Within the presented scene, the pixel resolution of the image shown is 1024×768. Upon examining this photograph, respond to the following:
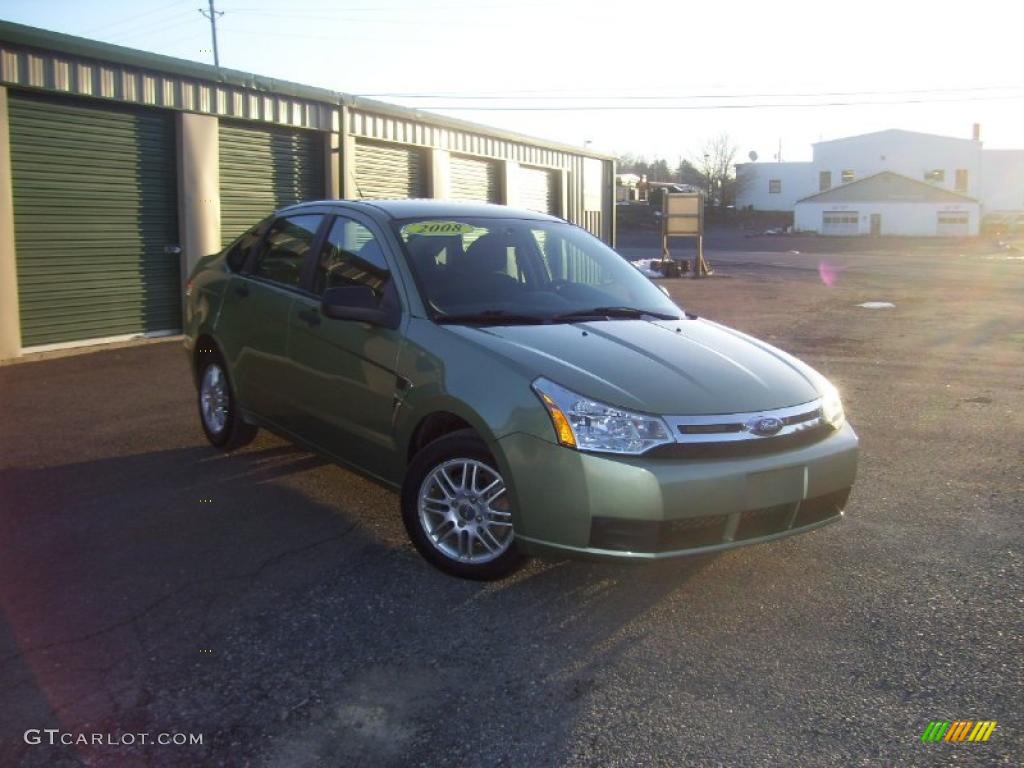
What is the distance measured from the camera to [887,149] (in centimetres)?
7969

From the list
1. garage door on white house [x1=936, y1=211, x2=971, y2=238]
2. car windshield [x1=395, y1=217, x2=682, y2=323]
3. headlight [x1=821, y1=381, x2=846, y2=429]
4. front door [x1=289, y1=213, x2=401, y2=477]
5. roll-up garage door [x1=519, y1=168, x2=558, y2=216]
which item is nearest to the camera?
headlight [x1=821, y1=381, x2=846, y2=429]

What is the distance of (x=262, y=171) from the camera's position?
14.3 meters

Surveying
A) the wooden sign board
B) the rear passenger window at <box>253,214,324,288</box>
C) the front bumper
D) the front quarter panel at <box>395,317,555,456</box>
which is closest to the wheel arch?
the rear passenger window at <box>253,214,324,288</box>

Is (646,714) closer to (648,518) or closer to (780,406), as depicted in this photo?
(648,518)

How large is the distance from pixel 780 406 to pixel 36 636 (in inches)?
121

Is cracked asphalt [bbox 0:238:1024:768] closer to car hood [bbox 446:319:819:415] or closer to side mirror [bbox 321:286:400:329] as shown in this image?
car hood [bbox 446:319:819:415]

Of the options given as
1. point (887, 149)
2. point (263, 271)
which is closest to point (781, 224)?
point (887, 149)

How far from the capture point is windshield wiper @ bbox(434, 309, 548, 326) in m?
4.75

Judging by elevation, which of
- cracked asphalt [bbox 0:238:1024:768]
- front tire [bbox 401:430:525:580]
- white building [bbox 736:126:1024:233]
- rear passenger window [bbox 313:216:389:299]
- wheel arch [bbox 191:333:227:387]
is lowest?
cracked asphalt [bbox 0:238:1024:768]

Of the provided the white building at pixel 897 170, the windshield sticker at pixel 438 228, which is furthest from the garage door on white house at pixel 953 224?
the windshield sticker at pixel 438 228

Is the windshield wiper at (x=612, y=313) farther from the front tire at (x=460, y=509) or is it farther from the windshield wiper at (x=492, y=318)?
the front tire at (x=460, y=509)

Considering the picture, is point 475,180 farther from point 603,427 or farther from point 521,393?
point 603,427

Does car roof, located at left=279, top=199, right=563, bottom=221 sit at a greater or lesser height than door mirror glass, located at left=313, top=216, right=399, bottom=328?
greater

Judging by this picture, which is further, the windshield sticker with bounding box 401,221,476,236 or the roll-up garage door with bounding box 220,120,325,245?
the roll-up garage door with bounding box 220,120,325,245
